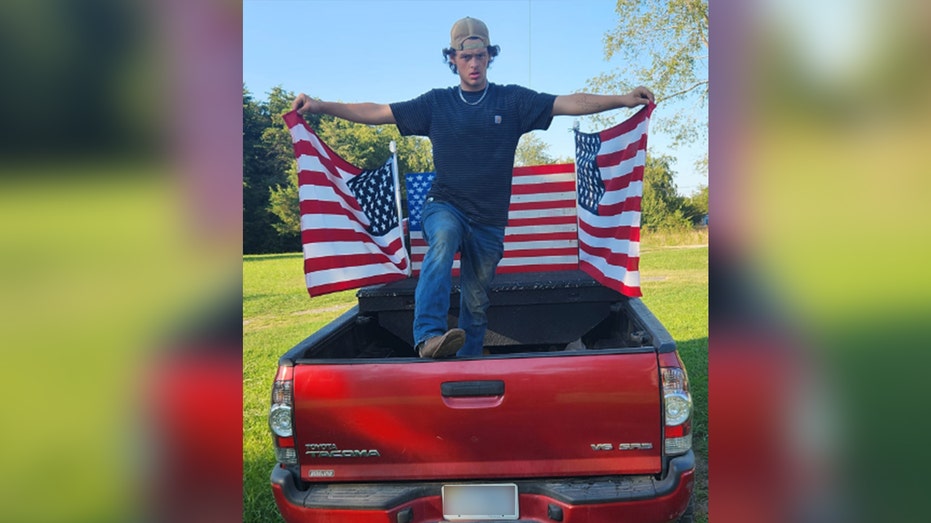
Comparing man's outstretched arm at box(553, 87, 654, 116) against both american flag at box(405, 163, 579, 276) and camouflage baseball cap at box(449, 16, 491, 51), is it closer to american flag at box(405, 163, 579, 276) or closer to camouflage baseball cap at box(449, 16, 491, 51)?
camouflage baseball cap at box(449, 16, 491, 51)

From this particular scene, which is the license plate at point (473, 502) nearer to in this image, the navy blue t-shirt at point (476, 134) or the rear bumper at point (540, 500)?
the rear bumper at point (540, 500)

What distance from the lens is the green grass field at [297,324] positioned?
403 centimetres

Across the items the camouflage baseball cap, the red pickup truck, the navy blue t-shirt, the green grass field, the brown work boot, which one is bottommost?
the green grass field

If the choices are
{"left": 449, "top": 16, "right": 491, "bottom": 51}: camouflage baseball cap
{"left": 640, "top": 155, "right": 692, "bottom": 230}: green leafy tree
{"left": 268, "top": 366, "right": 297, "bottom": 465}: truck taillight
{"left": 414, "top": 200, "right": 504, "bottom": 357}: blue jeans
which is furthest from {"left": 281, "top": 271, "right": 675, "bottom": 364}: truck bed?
{"left": 640, "top": 155, "right": 692, "bottom": 230}: green leafy tree

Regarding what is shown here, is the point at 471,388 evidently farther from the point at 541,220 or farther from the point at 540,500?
the point at 541,220

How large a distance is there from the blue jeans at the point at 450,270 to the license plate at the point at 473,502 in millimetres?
727

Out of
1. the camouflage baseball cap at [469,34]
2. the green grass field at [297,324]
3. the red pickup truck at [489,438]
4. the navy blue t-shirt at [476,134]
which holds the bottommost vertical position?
the green grass field at [297,324]

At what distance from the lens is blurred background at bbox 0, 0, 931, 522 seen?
0.90 meters

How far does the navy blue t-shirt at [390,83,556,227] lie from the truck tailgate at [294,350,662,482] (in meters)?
1.19
